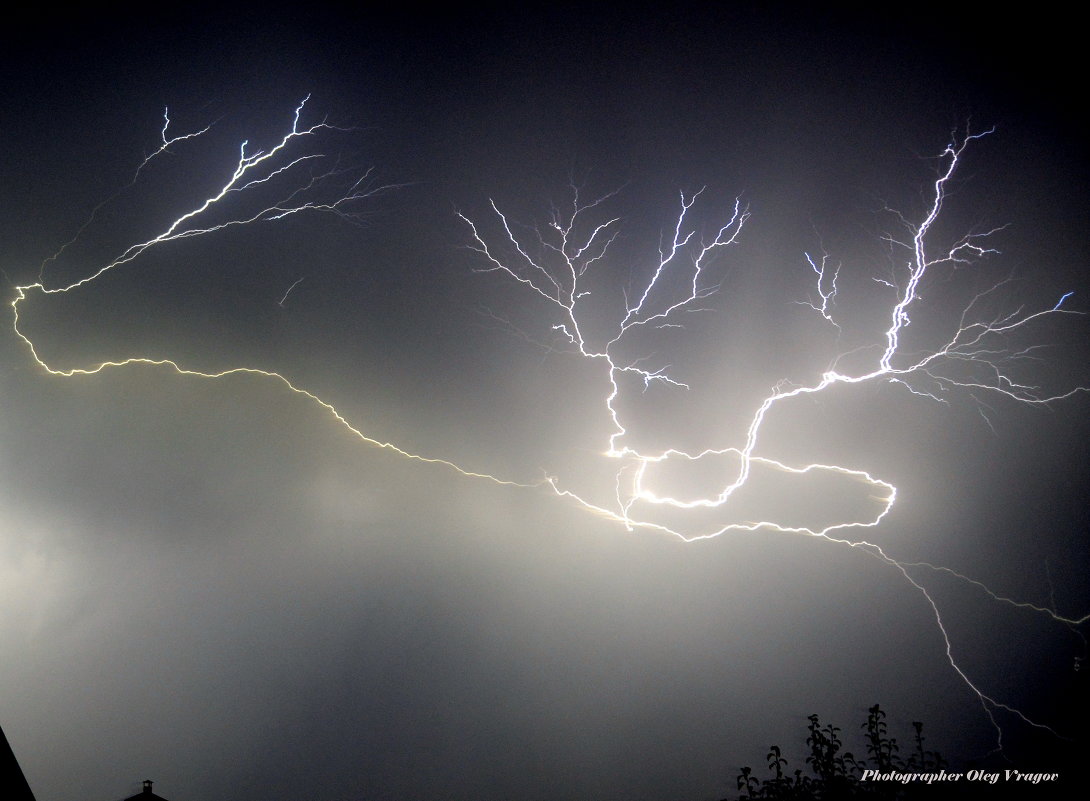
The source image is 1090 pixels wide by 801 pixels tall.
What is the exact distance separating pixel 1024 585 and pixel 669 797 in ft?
9.76

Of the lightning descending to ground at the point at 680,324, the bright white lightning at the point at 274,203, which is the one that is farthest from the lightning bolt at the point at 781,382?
the bright white lightning at the point at 274,203

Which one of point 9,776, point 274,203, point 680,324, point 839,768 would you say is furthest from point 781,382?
point 9,776

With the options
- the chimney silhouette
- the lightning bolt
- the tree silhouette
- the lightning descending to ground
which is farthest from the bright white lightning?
the tree silhouette

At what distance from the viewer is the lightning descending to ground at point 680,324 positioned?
369 cm

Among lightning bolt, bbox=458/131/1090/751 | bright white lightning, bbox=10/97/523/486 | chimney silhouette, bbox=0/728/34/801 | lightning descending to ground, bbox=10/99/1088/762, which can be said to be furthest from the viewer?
lightning bolt, bbox=458/131/1090/751

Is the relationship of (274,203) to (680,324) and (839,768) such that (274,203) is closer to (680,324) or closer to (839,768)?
(680,324)

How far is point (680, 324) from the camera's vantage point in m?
3.98

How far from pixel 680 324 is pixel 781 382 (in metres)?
0.83

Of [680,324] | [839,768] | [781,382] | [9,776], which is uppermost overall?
[680,324]

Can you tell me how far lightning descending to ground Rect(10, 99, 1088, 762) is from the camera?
12.1 ft

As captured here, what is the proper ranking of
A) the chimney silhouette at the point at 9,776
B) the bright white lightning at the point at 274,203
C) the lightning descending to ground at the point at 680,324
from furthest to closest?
the lightning descending to ground at the point at 680,324, the bright white lightning at the point at 274,203, the chimney silhouette at the point at 9,776

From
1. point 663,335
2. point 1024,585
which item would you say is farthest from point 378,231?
point 1024,585

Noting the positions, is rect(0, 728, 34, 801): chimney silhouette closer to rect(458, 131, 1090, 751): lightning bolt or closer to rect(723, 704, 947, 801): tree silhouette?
rect(458, 131, 1090, 751): lightning bolt

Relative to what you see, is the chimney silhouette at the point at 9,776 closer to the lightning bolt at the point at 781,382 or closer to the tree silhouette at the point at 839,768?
the lightning bolt at the point at 781,382
